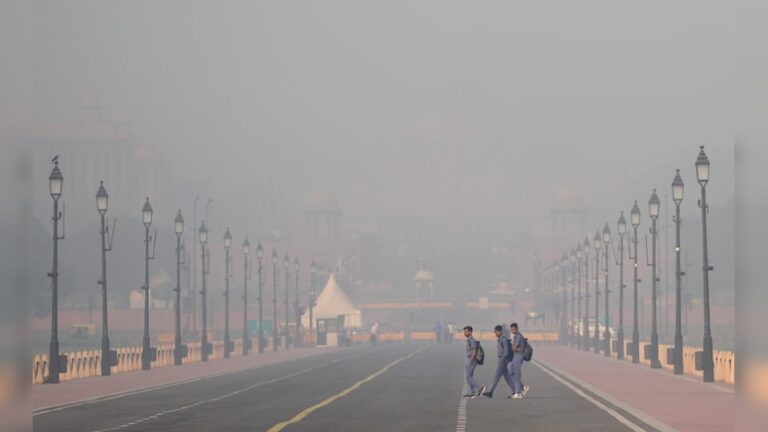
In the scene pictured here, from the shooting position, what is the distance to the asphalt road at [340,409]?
86.4 feet

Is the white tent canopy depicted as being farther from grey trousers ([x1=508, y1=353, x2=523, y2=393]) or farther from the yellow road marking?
grey trousers ([x1=508, y1=353, x2=523, y2=393])

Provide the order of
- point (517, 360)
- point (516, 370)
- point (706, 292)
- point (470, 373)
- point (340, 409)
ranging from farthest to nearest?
1. point (706, 292)
2. point (516, 370)
3. point (470, 373)
4. point (517, 360)
5. point (340, 409)

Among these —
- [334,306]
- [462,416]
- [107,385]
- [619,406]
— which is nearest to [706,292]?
[619,406]

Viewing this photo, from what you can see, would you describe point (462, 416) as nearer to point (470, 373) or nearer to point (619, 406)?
point (619, 406)

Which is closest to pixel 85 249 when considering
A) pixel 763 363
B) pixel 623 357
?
pixel 623 357

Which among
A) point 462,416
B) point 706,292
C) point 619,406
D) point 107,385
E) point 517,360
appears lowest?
point 107,385

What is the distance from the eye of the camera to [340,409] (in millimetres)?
33219

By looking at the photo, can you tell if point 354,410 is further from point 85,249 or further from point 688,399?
point 85,249

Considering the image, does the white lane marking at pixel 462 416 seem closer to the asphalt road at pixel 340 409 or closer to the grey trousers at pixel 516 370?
the asphalt road at pixel 340 409

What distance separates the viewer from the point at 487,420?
2852 cm

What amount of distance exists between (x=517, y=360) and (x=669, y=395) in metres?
4.09

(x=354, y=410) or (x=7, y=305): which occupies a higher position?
(x=7, y=305)

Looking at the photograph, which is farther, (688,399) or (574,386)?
(574,386)

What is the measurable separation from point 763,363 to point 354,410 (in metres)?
25.5
